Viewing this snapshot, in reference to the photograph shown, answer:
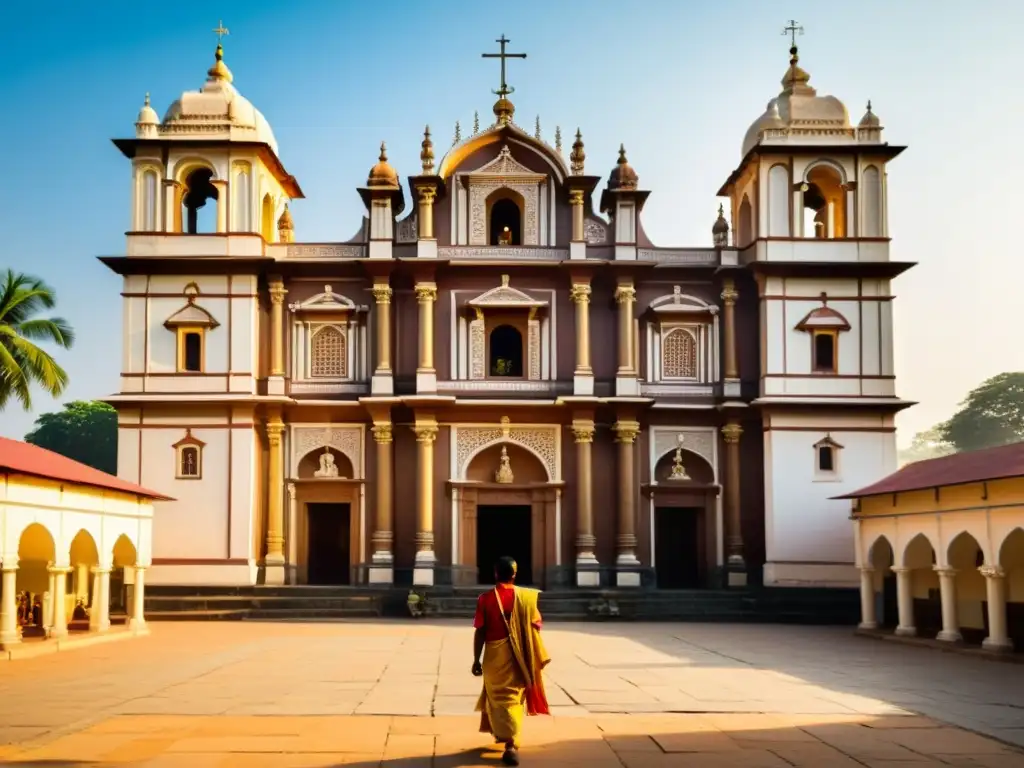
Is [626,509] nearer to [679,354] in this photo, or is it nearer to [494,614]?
[679,354]

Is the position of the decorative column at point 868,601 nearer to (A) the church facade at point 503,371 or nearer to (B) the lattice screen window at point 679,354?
(A) the church facade at point 503,371

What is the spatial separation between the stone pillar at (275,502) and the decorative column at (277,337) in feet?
2.89

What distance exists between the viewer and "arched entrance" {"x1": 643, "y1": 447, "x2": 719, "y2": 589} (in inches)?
1251

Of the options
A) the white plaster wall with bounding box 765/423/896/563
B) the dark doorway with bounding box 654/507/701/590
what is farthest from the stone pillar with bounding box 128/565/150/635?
the white plaster wall with bounding box 765/423/896/563

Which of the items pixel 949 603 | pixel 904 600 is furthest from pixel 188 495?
pixel 949 603

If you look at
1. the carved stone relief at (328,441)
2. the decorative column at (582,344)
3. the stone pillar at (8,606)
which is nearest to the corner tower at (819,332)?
the decorative column at (582,344)

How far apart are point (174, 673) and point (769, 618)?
52.9ft

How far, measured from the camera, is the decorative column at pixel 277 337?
103 ft

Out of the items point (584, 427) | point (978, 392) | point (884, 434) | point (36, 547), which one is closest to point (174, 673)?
point (36, 547)

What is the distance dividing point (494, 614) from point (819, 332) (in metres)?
22.8

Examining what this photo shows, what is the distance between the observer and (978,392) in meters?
77.5

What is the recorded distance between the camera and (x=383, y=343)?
3130 cm

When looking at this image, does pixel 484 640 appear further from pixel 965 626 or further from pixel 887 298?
pixel 887 298

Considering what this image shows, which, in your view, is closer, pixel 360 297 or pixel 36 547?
pixel 36 547
